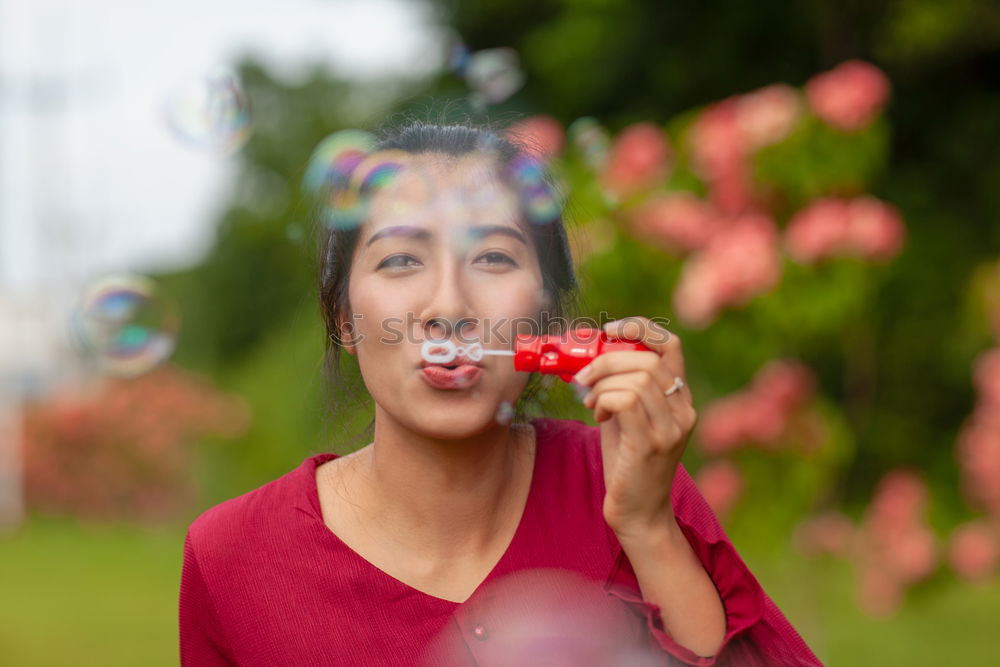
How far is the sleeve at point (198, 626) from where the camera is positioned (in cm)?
159

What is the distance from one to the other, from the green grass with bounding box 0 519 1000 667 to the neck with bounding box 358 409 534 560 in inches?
106

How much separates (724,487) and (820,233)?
0.91 metres

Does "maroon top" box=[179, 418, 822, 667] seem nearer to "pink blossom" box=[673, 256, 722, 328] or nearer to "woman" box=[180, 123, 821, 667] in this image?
"woman" box=[180, 123, 821, 667]

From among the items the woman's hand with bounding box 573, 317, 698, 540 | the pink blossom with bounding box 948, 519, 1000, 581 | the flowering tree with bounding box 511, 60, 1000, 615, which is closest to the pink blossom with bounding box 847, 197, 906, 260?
the flowering tree with bounding box 511, 60, 1000, 615

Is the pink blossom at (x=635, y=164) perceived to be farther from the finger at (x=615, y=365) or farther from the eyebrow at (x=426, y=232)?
the finger at (x=615, y=365)

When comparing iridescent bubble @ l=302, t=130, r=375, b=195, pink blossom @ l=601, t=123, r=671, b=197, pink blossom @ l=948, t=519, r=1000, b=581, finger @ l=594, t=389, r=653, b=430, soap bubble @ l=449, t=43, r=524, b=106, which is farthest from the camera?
pink blossom @ l=948, t=519, r=1000, b=581

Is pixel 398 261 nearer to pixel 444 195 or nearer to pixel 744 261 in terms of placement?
pixel 444 195

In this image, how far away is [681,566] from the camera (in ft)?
4.67

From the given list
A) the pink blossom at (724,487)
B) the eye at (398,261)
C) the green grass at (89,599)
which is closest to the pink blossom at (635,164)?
the pink blossom at (724,487)

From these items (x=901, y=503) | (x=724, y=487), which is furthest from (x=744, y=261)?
(x=901, y=503)

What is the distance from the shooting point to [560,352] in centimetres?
134

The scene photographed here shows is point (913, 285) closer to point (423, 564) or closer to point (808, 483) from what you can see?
point (808, 483)

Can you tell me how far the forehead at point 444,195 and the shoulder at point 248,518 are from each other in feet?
1.30

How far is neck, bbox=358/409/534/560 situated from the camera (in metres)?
1.57
